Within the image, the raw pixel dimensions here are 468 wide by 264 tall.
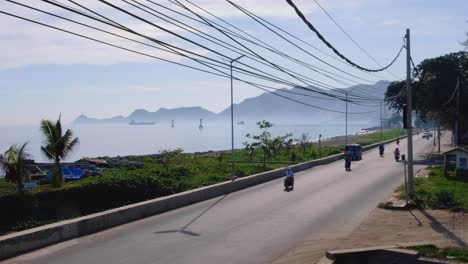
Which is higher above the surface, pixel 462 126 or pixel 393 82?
pixel 393 82

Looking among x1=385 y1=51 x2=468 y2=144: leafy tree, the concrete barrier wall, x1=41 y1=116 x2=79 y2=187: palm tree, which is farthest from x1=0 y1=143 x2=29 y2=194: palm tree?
x1=385 y1=51 x2=468 y2=144: leafy tree

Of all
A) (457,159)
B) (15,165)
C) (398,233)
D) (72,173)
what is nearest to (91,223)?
(15,165)

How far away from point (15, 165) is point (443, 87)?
1926 inches

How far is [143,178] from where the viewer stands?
21.5 m

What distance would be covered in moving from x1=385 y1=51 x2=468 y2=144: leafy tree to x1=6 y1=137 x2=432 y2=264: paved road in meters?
32.7

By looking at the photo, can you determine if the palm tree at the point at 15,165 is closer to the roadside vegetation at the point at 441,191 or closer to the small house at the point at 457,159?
the roadside vegetation at the point at 441,191

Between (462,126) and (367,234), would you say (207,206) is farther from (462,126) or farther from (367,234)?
(462,126)

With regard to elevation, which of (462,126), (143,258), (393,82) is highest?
(393,82)

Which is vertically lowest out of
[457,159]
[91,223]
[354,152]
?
[91,223]

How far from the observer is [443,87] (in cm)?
5541

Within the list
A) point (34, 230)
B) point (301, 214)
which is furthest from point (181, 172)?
point (34, 230)

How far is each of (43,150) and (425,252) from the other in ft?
42.4

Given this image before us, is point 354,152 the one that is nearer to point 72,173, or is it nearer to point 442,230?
point 72,173

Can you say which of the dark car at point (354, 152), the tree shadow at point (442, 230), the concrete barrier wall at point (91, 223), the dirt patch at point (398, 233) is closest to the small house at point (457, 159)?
the dirt patch at point (398, 233)
